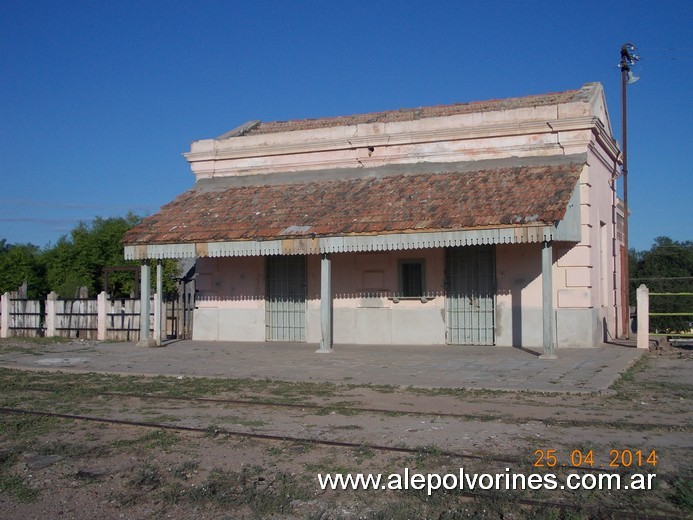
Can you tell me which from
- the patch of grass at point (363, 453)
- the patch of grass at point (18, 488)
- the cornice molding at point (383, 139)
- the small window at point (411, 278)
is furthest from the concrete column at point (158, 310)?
the patch of grass at point (363, 453)

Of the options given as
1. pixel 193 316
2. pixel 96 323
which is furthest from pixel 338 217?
pixel 96 323

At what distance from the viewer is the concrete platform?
1192 cm

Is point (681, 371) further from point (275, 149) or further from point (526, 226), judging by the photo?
point (275, 149)

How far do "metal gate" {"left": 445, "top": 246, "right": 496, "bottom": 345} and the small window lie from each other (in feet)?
2.36

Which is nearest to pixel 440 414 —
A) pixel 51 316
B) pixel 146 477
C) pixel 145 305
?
pixel 146 477

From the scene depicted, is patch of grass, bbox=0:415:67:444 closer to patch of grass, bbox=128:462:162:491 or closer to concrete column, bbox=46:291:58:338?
patch of grass, bbox=128:462:162:491

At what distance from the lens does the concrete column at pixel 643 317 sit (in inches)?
634

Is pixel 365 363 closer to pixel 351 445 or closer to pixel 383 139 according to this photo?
pixel 383 139

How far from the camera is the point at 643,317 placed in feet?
54.2

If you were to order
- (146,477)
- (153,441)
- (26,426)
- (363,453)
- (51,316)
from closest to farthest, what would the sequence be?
(146,477), (363,453), (153,441), (26,426), (51,316)

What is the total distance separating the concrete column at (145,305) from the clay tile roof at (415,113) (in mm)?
5666

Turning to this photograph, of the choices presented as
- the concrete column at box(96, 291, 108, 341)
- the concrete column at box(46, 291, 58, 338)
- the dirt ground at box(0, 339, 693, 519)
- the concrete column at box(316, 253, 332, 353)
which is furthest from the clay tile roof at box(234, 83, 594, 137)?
the dirt ground at box(0, 339, 693, 519)

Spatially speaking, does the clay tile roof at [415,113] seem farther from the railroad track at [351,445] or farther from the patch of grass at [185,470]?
the patch of grass at [185,470]

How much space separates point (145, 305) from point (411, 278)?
22.0 ft
